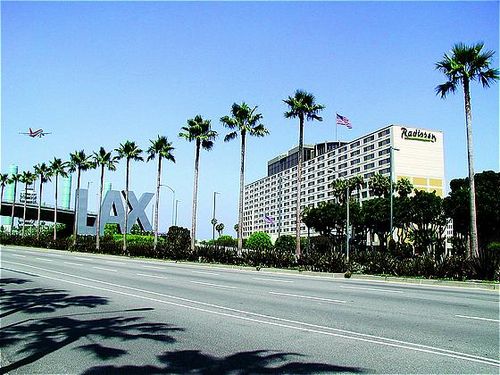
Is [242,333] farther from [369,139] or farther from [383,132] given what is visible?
[369,139]

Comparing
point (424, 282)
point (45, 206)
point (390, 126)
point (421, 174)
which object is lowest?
point (424, 282)

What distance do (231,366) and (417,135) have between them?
375ft

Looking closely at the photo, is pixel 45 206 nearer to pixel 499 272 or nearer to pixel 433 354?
pixel 499 272

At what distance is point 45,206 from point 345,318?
98.3 m

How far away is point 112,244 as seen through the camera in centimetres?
4791

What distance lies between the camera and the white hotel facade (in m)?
110

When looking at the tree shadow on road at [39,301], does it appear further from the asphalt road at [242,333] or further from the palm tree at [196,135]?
the palm tree at [196,135]

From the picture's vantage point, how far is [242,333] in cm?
812

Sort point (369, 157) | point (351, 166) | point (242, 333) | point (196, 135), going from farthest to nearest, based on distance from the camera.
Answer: point (351, 166) → point (369, 157) → point (196, 135) → point (242, 333)

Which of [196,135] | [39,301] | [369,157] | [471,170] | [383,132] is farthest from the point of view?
[369,157]

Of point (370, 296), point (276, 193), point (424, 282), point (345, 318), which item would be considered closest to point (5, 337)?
point (345, 318)

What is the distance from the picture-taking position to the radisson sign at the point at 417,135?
110 meters

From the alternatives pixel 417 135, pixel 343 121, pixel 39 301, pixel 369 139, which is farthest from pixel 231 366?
pixel 369 139

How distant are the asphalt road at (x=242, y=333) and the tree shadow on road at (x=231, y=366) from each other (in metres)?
0.01
